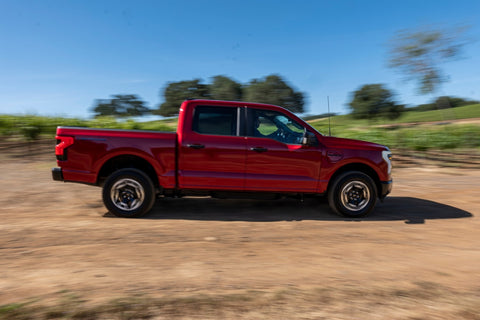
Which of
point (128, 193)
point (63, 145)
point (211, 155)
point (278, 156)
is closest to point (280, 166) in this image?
point (278, 156)

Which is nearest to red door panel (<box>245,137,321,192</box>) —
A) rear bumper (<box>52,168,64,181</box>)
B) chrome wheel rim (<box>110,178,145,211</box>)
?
chrome wheel rim (<box>110,178,145,211</box>)

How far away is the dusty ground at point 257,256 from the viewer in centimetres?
277

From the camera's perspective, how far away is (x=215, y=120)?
556 cm

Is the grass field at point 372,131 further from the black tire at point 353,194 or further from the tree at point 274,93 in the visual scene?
the tree at point 274,93

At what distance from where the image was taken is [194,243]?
4.27m

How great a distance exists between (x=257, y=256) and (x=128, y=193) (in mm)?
2597

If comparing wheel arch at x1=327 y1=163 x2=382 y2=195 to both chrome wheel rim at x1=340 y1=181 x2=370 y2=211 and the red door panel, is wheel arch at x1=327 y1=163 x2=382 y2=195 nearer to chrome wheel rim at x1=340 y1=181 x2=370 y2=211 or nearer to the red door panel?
chrome wheel rim at x1=340 y1=181 x2=370 y2=211

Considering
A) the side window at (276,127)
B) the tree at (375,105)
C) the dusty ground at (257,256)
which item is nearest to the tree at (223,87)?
the tree at (375,105)

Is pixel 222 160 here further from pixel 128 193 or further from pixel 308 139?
pixel 128 193

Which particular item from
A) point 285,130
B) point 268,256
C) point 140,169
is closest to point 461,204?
point 285,130

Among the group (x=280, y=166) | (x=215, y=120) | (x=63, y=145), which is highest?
(x=215, y=120)

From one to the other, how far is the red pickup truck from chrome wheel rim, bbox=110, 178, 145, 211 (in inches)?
0.6

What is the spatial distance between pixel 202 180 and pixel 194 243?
1.39m

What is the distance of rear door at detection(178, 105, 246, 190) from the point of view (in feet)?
17.8
